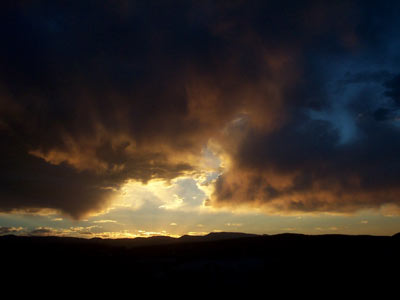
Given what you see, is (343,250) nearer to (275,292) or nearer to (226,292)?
(275,292)

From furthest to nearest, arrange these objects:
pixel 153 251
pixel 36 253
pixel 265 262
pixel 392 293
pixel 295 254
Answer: pixel 153 251 < pixel 36 253 < pixel 295 254 < pixel 265 262 < pixel 392 293

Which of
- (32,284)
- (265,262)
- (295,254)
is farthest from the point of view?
(295,254)

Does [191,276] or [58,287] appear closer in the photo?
[58,287]

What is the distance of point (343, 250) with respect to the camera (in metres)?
46.5

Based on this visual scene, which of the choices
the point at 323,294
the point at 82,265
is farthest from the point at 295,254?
the point at 82,265

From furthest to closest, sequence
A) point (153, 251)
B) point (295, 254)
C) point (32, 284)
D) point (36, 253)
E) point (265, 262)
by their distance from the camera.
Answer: point (153, 251)
point (36, 253)
point (295, 254)
point (265, 262)
point (32, 284)

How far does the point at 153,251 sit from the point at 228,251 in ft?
55.2

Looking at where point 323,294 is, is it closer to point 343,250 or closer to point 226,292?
point 226,292

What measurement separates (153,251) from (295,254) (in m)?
29.9

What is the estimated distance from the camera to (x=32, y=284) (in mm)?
34500

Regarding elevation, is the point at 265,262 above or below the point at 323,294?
above

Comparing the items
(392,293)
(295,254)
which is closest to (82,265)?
(295,254)

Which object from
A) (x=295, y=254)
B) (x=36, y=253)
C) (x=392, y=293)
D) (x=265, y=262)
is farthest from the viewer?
(x=36, y=253)

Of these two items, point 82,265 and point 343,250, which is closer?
point 82,265
